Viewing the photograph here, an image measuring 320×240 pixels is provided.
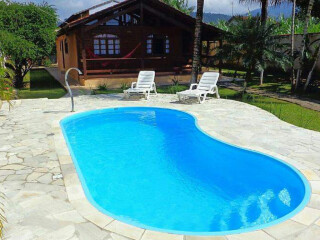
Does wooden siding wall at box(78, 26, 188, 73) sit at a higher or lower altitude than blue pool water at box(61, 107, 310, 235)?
higher

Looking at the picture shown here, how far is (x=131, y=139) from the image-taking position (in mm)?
8141

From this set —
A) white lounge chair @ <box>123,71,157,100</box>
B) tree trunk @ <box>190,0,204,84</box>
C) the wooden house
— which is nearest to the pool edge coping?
white lounge chair @ <box>123,71,157,100</box>

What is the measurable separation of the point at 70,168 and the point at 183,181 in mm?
2132

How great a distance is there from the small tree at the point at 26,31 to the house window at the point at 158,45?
6.10 metres

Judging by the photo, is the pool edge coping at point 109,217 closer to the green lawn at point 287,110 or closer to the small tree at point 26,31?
the green lawn at point 287,110

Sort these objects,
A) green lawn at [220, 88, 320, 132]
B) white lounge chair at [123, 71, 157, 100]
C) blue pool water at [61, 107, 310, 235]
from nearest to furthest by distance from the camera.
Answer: blue pool water at [61, 107, 310, 235] → green lawn at [220, 88, 320, 132] → white lounge chair at [123, 71, 157, 100]

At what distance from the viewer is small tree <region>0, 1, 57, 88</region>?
1445 cm

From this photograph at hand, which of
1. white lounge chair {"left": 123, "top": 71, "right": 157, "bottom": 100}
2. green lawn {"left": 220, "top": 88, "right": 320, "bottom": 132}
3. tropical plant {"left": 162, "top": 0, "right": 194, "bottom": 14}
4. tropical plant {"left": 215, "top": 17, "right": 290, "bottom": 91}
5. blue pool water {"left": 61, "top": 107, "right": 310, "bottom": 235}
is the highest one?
tropical plant {"left": 162, "top": 0, "right": 194, "bottom": 14}

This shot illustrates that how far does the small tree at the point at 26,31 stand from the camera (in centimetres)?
1445

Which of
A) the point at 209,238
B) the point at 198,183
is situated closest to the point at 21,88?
the point at 198,183

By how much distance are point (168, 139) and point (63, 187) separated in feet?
13.2

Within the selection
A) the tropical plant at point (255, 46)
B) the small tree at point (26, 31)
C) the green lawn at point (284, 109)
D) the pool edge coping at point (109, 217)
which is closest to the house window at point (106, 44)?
the small tree at point (26, 31)

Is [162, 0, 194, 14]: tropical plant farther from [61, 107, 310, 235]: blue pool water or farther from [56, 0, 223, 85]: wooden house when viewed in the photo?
[61, 107, 310, 235]: blue pool water

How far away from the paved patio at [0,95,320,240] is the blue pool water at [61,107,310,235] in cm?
20
